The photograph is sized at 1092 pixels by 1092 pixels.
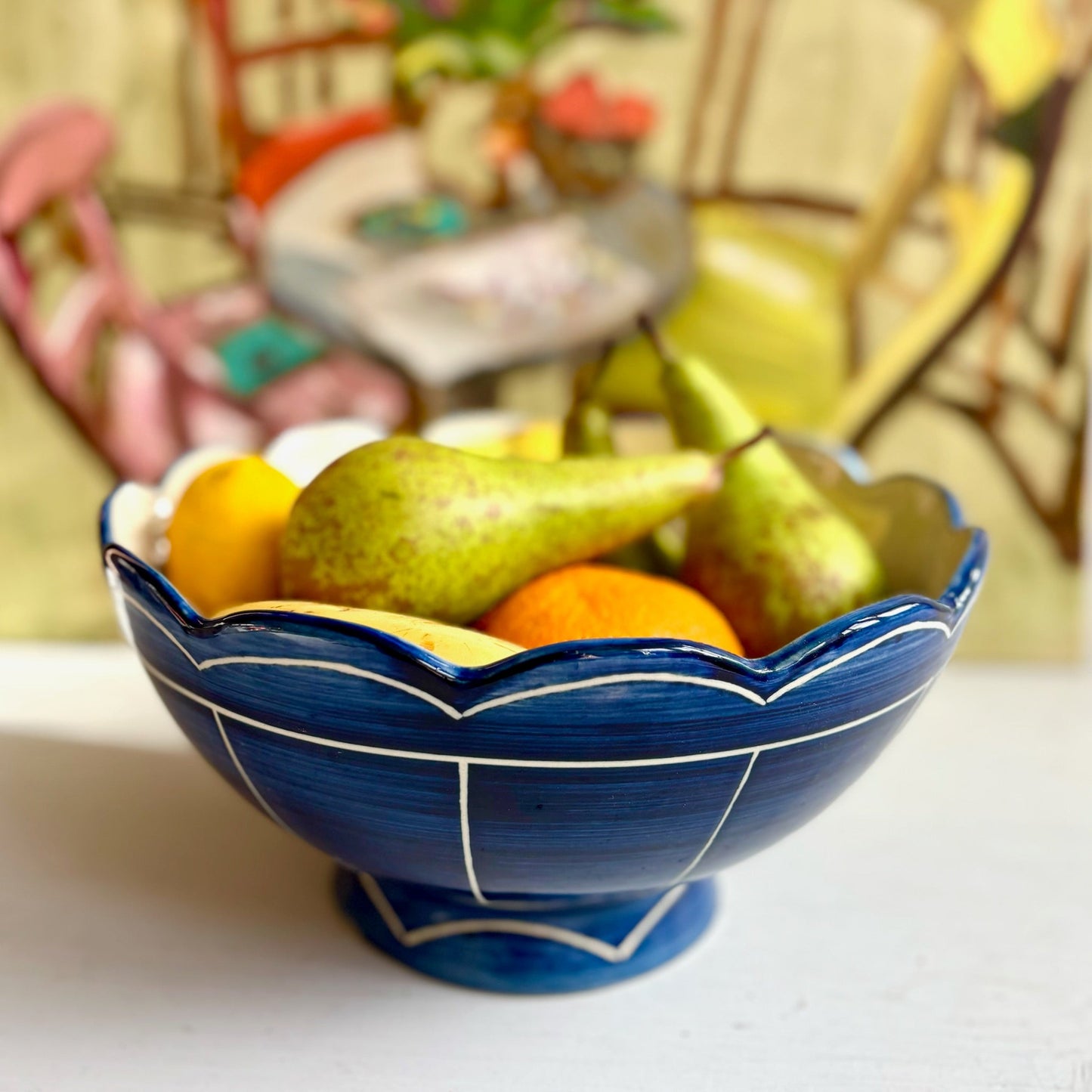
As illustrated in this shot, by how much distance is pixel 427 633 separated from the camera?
1.20 feet

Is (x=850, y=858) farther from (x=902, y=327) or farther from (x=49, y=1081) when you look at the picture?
(x=902, y=327)

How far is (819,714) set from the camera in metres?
0.35

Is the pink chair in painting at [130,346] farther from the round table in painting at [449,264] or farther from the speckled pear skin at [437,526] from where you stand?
the speckled pear skin at [437,526]

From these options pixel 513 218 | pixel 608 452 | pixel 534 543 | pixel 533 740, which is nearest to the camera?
pixel 533 740

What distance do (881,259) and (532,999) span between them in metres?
0.68

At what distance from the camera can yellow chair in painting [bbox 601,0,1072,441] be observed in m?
0.89

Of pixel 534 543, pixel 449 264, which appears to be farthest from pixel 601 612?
pixel 449 264

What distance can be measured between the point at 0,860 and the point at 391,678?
11.1 inches

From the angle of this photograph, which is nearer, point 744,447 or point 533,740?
point 533,740

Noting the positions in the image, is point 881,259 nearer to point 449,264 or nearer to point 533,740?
point 449,264

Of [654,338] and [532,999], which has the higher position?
[654,338]

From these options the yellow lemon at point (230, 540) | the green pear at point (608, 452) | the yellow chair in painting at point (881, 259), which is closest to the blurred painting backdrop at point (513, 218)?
the yellow chair in painting at point (881, 259)

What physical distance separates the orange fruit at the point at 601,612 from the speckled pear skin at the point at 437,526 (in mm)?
13

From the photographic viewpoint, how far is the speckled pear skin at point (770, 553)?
47cm
